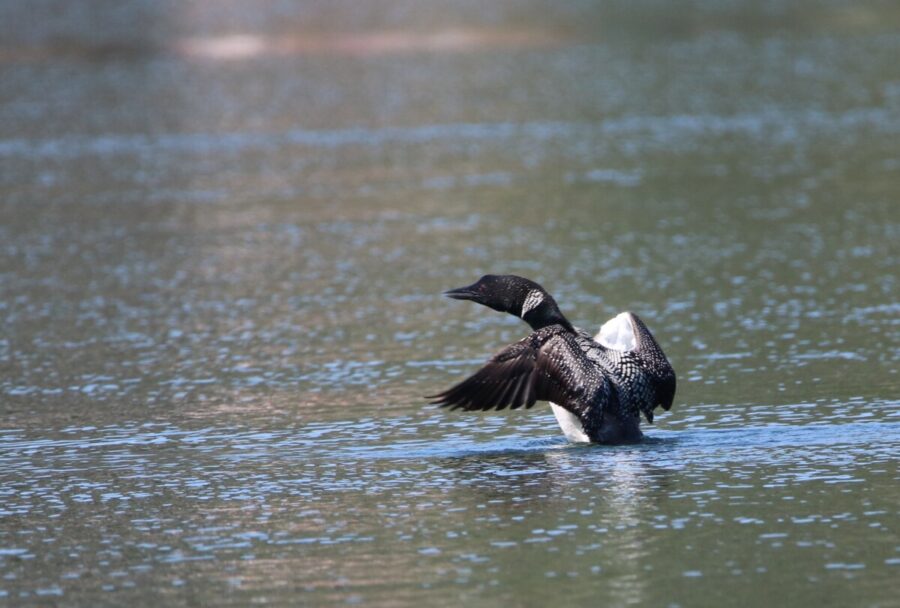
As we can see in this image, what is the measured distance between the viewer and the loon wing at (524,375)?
46.9 ft

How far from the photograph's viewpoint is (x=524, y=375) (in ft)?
47.5

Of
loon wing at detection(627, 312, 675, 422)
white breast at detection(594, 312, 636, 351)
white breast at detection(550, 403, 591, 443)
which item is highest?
white breast at detection(594, 312, 636, 351)

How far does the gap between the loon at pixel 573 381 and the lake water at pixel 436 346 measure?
1.11 ft

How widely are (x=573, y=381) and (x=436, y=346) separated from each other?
5756 mm

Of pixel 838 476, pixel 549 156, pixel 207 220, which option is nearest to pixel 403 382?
pixel 838 476

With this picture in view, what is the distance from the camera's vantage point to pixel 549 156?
3966 centimetres

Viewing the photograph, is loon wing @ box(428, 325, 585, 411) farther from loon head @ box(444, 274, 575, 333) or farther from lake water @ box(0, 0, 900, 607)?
lake water @ box(0, 0, 900, 607)

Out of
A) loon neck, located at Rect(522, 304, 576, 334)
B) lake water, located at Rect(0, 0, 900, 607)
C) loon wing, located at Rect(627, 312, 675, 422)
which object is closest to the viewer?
lake water, located at Rect(0, 0, 900, 607)

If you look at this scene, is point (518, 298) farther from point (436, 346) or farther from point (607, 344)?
point (436, 346)

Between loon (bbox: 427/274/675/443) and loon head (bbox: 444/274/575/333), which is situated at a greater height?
loon head (bbox: 444/274/575/333)

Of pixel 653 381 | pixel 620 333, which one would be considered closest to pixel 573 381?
pixel 653 381

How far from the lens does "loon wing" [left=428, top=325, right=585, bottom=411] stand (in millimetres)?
14305

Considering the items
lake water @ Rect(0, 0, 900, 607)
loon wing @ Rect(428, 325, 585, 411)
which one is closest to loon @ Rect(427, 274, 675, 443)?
loon wing @ Rect(428, 325, 585, 411)

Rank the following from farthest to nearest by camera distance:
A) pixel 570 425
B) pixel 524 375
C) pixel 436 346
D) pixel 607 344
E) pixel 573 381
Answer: pixel 436 346 → pixel 607 344 → pixel 570 425 → pixel 524 375 → pixel 573 381
